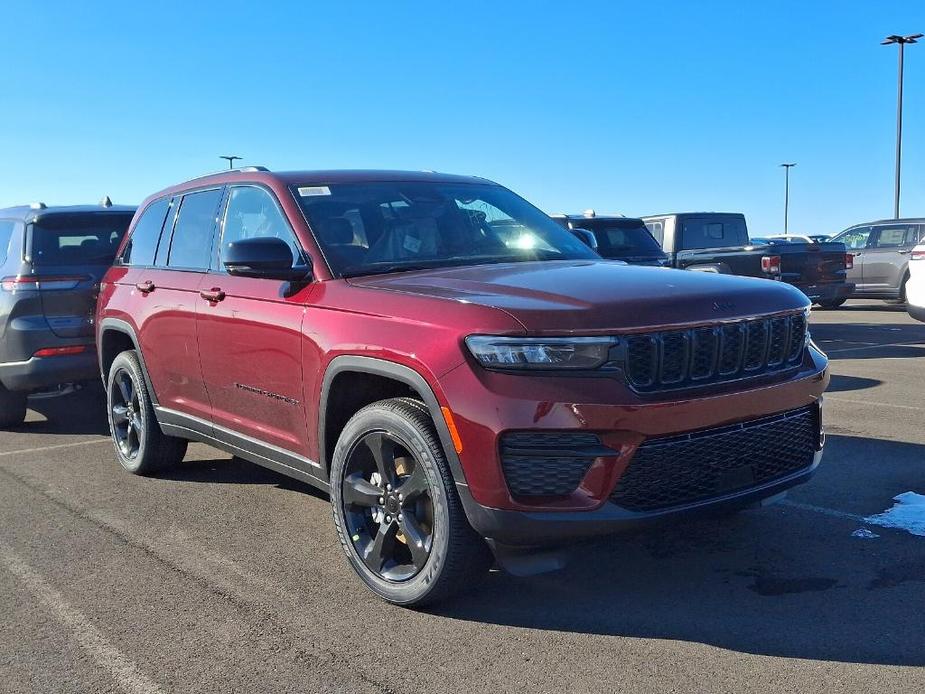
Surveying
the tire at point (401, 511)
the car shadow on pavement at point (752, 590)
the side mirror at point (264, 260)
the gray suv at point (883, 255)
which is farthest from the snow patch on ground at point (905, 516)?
the gray suv at point (883, 255)

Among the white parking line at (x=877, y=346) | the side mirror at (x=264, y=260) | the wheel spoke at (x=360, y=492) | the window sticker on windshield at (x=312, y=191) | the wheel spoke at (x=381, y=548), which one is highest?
the window sticker on windshield at (x=312, y=191)

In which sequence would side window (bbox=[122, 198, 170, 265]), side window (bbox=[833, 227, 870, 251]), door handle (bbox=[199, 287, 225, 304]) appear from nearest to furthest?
1. door handle (bbox=[199, 287, 225, 304])
2. side window (bbox=[122, 198, 170, 265])
3. side window (bbox=[833, 227, 870, 251])

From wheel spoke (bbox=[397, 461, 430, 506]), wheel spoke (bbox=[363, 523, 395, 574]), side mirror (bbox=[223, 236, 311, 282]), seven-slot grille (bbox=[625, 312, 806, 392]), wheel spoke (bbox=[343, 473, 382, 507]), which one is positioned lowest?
wheel spoke (bbox=[363, 523, 395, 574])

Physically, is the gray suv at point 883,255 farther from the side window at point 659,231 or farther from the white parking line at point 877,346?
the white parking line at point 877,346

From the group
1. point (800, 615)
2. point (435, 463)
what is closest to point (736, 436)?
point (800, 615)

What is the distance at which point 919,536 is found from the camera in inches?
172

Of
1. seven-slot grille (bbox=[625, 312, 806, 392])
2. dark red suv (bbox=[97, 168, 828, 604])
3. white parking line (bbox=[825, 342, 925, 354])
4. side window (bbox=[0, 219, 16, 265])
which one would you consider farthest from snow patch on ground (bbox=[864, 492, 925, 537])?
white parking line (bbox=[825, 342, 925, 354])

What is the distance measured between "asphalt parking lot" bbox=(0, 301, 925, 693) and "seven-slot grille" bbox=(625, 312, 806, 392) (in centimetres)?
59

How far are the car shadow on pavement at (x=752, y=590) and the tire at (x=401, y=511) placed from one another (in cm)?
23

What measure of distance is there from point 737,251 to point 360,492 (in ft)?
37.9

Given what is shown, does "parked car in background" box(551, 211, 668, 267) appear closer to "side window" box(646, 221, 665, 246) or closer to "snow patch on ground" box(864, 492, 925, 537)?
"side window" box(646, 221, 665, 246)

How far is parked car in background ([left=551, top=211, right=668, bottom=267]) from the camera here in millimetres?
12375

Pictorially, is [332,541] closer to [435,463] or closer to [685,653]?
[435,463]

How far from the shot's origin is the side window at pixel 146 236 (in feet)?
19.9
